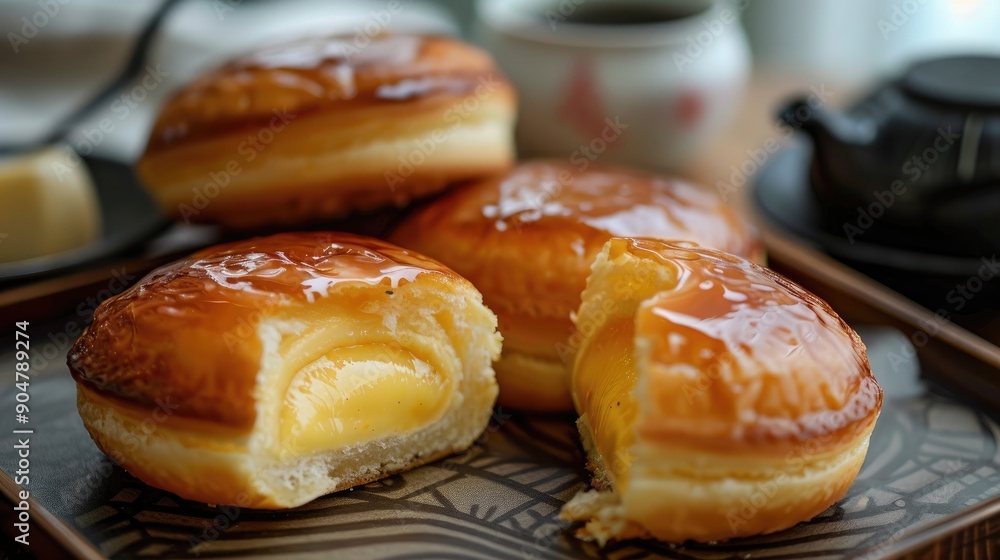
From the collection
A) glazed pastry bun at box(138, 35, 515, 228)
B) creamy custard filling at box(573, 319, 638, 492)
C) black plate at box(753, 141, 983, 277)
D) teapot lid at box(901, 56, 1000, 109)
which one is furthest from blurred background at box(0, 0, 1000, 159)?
creamy custard filling at box(573, 319, 638, 492)

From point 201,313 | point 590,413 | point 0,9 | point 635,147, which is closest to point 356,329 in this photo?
point 201,313

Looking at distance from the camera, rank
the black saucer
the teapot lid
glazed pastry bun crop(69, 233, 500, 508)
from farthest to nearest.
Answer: the teapot lid
the black saucer
glazed pastry bun crop(69, 233, 500, 508)

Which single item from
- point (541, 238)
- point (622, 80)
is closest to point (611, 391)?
point (541, 238)

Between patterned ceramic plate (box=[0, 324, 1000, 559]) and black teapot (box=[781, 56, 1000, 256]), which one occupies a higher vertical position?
black teapot (box=[781, 56, 1000, 256])

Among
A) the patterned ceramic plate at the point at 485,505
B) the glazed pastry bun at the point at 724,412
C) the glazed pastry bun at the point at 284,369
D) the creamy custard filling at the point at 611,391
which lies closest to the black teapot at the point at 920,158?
the patterned ceramic plate at the point at 485,505

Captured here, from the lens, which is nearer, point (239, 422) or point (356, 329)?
point (239, 422)

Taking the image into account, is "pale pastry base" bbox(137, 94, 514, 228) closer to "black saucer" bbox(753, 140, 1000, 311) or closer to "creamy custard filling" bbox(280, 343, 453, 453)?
"creamy custard filling" bbox(280, 343, 453, 453)

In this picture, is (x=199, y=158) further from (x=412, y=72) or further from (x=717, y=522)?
(x=717, y=522)
